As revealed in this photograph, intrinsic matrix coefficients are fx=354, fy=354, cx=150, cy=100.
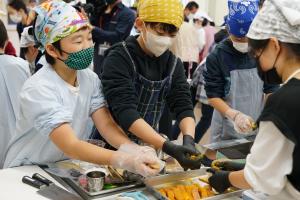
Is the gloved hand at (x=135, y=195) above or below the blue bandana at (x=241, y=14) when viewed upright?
below

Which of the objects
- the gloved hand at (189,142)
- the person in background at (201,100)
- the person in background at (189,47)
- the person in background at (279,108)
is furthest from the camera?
the person in background at (189,47)

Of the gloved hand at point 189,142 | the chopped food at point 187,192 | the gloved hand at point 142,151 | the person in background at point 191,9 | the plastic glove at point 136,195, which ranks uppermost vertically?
the person in background at point 191,9

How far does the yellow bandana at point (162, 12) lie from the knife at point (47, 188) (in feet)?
2.45

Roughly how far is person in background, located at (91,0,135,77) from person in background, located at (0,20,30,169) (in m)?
1.36

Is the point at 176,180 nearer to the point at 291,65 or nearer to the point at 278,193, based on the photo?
the point at 278,193

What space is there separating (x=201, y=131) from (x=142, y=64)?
2001mm

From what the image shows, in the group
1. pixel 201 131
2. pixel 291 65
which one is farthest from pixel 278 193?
pixel 201 131

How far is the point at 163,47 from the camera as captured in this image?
1.50 meters

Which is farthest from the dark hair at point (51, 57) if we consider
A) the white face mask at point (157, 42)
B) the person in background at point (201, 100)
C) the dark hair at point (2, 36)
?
the person in background at point (201, 100)

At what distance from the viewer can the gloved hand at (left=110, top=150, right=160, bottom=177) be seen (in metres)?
1.22

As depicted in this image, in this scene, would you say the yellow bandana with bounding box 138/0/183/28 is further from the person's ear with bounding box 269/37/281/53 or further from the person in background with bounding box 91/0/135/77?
the person in background with bounding box 91/0/135/77

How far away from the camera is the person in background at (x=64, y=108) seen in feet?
4.25

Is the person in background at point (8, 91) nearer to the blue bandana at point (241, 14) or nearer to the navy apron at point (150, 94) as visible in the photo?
the navy apron at point (150, 94)

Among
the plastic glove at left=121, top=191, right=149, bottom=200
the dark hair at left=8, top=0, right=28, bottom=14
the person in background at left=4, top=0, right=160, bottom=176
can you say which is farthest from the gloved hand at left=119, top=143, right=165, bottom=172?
the dark hair at left=8, top=0, right=28, bottom=14
